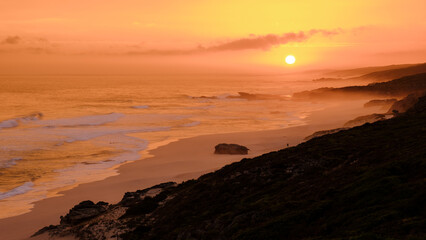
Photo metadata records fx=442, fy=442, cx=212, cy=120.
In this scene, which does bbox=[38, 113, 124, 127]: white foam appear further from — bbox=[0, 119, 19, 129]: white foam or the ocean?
bbox=[0, 119, 19, 129]: white foam

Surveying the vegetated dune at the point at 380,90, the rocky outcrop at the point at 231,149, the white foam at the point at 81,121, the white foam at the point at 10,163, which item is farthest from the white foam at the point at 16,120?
the vegetated dune at the point at 380,90

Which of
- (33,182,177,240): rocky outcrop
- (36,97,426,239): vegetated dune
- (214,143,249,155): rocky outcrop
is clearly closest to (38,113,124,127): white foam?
(214,143,249,155): rocky outcrop

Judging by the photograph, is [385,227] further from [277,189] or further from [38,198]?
[38,198]

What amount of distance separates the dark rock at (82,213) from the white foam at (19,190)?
7.02 m

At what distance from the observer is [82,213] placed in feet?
68.7

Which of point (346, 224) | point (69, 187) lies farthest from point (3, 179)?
point (346, 224)

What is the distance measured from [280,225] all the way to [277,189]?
429cm

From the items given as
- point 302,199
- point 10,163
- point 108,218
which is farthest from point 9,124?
point 302,199

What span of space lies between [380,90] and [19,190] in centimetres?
9289

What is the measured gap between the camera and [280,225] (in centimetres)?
1400

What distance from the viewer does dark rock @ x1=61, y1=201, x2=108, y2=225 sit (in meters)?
20.5

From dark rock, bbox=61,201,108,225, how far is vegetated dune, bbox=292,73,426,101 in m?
83.6

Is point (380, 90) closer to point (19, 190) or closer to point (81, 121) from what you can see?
point (81, 121)

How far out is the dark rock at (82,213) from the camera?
20.5 m
